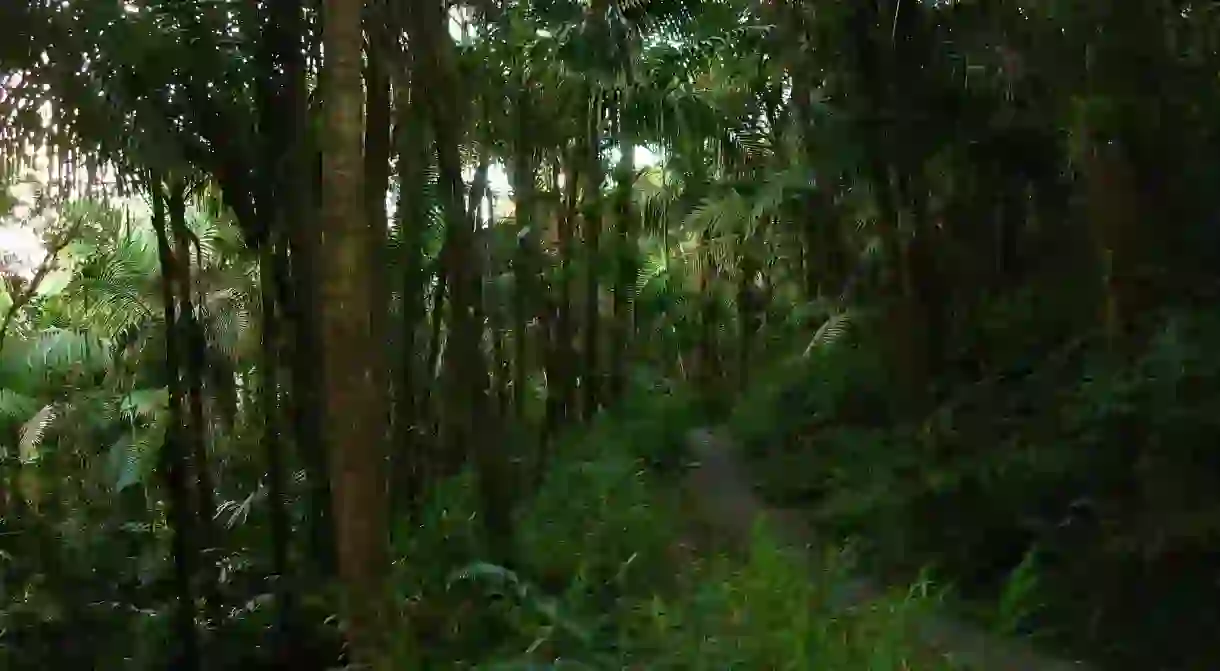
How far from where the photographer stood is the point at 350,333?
4.29 metres

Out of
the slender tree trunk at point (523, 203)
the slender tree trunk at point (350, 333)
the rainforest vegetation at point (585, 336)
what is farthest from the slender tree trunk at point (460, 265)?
the slender tree trunk at point (523, 203)

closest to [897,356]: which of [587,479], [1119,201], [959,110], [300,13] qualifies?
[959,110]

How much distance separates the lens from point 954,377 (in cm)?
880

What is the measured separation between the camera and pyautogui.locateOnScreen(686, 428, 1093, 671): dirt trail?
4.90m

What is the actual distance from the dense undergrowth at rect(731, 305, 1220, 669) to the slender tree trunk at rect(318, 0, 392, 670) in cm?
311

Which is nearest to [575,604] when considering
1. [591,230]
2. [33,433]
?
[591,230]

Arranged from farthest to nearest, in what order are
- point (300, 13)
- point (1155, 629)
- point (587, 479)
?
point (587, 479) → point (300, 13) → point (1155, 629)

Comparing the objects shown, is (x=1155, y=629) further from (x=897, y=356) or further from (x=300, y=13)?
(x=300, y=13)

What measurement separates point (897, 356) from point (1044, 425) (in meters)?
2.55

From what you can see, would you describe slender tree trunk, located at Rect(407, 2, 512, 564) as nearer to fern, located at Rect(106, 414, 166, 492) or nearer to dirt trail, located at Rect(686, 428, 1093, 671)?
dirt trail, located at Rect(686, 428, 1093, 671)

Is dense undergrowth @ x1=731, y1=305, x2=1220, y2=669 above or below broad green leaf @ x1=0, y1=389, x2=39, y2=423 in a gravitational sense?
below

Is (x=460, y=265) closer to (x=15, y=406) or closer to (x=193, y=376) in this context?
(x=193, y=376)

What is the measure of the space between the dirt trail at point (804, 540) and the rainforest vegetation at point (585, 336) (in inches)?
2.5

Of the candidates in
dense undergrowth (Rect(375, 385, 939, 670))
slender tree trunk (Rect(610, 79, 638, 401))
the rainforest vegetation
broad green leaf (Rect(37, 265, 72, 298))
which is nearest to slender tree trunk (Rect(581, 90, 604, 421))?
the rainforest vegetation
